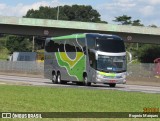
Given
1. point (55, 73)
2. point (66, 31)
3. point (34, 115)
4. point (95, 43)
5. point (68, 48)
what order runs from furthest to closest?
point (66, 31) → point (55, 73) → point (68, 48) → point (95, 43) → point (34, 115)

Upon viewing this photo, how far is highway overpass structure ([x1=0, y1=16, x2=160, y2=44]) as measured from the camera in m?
71.9

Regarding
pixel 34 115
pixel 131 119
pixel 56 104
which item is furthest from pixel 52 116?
pixel 56 104

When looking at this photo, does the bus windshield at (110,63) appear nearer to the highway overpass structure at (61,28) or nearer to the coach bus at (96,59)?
the coach bus at (96,59)

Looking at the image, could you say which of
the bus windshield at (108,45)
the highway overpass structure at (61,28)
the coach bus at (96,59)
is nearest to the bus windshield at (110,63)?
the coach bus at (96,59)

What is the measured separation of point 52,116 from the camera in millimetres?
12211

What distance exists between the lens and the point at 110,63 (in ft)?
117

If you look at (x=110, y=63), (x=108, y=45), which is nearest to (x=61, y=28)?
(x=110, y=63)

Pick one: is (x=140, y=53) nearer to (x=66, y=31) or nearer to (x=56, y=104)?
(x=66, y=31)

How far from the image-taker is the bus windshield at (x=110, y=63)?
117 ft

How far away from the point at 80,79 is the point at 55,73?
446cm

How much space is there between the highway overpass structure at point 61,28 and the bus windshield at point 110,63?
122 ft

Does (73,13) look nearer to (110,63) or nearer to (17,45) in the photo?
(17,45)

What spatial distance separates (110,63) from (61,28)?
39436 mm

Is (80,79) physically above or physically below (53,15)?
below
